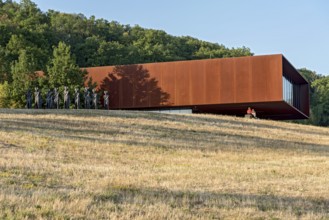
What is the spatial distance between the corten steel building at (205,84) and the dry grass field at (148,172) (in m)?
15.4

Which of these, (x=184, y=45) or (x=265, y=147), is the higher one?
(x=184, y=45)

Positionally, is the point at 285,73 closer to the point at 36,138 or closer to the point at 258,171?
the point at 36,138

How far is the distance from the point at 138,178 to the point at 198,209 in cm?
425

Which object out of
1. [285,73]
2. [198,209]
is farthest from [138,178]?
[285,73]

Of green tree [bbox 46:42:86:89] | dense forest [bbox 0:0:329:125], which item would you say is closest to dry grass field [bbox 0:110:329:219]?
green tree [bbox 46:42:86:89]

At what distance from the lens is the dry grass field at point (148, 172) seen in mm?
8977

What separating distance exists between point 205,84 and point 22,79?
60.4 feet

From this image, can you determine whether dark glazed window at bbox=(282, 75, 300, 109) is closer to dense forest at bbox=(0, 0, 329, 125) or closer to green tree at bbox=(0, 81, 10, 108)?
dense forest at bbox=(0, 0, 329, 125)

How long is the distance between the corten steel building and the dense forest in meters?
4.47

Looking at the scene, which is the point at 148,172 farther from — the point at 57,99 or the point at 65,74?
the point at 65,74

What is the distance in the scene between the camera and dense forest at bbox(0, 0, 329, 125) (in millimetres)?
52625

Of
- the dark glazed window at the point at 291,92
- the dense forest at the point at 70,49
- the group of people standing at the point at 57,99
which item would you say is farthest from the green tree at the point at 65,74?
the dark glazed window at the point at 291,92

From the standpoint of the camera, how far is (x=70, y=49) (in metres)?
76.4

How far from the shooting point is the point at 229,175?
14.8 m
